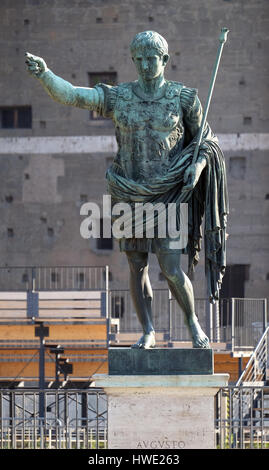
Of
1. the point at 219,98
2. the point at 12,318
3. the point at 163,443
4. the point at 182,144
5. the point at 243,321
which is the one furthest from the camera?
the point at 219,98

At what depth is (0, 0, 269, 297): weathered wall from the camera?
103 feet

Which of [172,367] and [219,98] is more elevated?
[219,98]

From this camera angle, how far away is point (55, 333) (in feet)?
80.7

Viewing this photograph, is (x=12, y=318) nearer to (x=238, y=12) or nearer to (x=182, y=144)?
(x=238, y=12)

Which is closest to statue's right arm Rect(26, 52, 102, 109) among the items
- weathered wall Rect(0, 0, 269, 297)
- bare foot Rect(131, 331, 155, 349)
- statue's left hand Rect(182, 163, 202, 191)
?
statue's left hand Rect(182, 163, 202, 191)

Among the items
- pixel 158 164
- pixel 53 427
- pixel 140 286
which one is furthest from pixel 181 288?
pixel 53 427

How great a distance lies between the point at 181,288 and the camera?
30.8 ft

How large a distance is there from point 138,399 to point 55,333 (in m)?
15.7

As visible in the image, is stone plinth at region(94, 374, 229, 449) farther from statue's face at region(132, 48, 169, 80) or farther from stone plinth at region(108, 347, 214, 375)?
statue's face at region(132, 48, 169, 80)

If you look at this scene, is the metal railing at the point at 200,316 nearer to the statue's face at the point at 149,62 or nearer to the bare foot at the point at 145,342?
the bare foot at the point at 145,342

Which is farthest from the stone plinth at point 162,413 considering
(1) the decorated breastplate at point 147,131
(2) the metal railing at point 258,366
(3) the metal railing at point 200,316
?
(3) the metal railing at point 200,316

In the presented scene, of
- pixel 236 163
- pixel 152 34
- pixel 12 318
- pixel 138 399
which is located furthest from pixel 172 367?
pixel 236 163

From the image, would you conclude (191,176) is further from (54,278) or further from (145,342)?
(54,278)

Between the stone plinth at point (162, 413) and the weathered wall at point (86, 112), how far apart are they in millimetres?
22088
